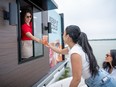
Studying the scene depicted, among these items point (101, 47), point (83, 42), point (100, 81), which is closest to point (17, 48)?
point (83, 42)

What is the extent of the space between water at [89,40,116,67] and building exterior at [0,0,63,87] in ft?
9.92

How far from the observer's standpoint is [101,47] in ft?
20.3

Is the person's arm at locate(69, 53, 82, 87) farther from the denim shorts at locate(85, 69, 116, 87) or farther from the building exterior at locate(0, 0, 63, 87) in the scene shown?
the building exterior at locate(0, 0, 63, 87)

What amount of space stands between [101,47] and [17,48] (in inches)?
168

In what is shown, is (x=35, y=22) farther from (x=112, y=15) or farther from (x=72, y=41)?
(x=112, y=15)

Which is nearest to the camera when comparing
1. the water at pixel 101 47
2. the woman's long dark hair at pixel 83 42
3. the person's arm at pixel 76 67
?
the person's arm at pixel 76 67

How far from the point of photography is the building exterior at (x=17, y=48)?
82.0 inches

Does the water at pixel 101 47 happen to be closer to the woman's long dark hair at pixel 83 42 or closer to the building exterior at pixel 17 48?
the building exterior at pixel 17 48

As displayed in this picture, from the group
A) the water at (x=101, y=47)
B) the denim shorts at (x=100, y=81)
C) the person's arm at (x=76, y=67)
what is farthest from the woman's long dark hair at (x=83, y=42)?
the water at (x=101, y=47)

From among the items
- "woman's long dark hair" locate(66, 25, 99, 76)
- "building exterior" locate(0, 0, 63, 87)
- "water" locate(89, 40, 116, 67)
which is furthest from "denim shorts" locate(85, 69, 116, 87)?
"water" locate(89, 40, 116, 67)

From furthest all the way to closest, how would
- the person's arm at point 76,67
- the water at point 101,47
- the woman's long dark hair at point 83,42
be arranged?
the water at point 101,47 < the woman's long dark hair at point 83,42 < the person's arm at point 76,67

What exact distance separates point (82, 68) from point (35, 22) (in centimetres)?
151

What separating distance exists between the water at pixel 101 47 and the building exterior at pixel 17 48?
9.92 ft

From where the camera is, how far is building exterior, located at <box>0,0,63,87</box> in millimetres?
2082
